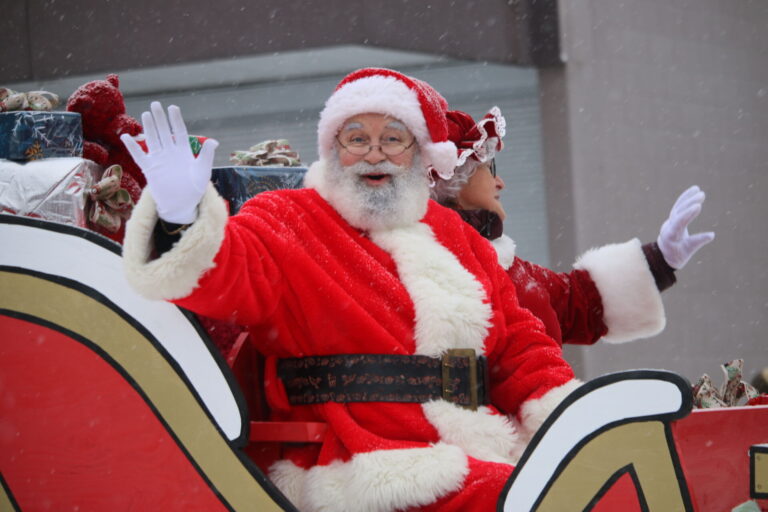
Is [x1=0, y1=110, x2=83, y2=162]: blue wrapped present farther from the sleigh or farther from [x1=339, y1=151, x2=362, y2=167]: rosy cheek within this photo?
[x1=339, y1=151, x2=362, y2=167]: rosy cheek

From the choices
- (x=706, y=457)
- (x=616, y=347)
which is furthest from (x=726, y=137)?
(x=706, y=457)

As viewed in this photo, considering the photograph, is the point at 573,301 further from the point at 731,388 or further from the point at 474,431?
the point at 474,431

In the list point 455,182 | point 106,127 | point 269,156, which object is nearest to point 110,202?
point 106,127

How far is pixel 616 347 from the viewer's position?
746 cm

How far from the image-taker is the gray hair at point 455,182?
9.93 feet

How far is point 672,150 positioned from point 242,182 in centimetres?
582

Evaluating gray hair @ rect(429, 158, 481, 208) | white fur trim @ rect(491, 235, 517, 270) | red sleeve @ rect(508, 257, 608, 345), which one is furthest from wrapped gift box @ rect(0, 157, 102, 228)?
red sleeve @ rect(508, 257, 608, 345)

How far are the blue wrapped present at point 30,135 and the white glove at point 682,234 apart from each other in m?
1.74

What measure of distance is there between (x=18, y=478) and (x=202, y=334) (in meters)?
0.50

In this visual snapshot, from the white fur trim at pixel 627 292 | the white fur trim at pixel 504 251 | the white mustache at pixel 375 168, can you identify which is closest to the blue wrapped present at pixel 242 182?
the white mustache at pixel 375 168

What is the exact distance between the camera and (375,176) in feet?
8.20

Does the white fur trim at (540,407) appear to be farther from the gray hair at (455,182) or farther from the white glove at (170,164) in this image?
the white glove at (170,164)

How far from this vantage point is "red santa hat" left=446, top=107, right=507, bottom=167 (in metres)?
3.02

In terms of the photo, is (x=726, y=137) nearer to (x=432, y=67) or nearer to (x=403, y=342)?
(x=432, y=67)
